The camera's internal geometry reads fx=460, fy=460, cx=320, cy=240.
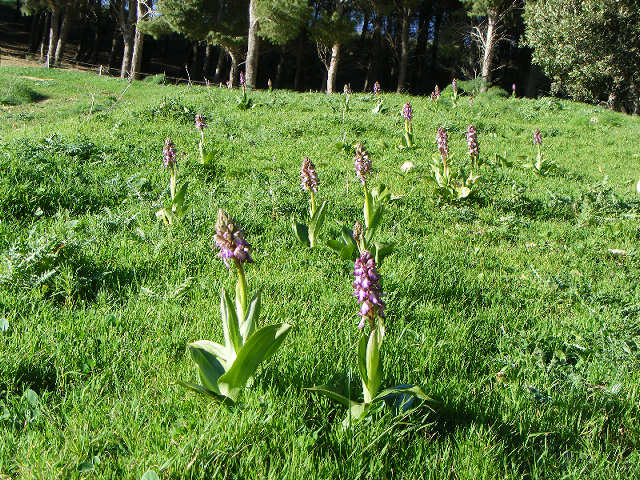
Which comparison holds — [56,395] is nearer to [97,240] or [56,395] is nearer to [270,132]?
[97,240]

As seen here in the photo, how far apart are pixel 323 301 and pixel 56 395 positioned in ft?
5.46

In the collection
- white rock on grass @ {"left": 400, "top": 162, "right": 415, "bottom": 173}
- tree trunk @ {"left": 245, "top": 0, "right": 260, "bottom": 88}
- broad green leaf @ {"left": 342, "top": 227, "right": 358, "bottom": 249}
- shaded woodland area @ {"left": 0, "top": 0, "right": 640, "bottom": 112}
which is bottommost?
broad green leaf @ {"left": 342, "top": 227, "right": 358, "bottom": 249}

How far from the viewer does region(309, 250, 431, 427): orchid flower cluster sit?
6.33 ft

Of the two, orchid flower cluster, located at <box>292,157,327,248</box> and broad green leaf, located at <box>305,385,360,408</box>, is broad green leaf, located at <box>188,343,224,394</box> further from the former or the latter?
orchid flower cluster, located at <box>292,157,327,248</box>

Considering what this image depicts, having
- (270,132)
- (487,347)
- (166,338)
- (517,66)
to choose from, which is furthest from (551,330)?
(517,66)

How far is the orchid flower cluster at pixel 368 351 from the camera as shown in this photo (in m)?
1.93

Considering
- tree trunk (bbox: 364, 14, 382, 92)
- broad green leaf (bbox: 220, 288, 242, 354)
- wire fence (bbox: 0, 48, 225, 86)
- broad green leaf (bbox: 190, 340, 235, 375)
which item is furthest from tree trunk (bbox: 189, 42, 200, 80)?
broad green leaf (bbox: 220, 288, 242, 354)

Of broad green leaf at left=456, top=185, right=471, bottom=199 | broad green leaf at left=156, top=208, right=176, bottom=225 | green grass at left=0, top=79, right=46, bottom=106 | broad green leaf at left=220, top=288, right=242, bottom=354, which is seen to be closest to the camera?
broad green leaf at left=220, top=288, right=242, bottom=354

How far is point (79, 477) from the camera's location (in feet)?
5.48

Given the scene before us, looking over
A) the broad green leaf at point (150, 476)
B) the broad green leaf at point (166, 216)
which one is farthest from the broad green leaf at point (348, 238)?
the broad green leaf at point (150, 476)

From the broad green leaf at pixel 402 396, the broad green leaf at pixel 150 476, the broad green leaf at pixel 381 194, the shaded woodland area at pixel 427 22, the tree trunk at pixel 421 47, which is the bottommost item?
the broad green leaf at pixel 150 476

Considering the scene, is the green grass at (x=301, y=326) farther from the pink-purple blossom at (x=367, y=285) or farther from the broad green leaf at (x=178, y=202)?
the pink-purple blossom at (x=367, y=285)

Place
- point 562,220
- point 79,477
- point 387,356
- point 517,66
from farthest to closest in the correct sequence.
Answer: point 517,66, point 562,220, point 387,356, point 79,477

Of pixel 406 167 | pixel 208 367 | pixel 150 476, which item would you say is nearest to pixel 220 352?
pixel 208 367
